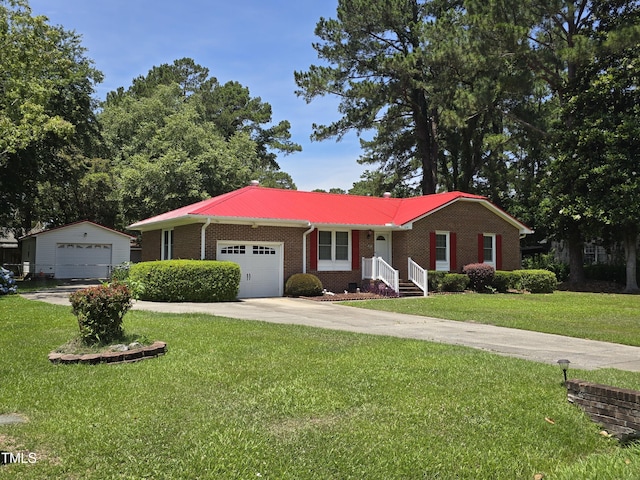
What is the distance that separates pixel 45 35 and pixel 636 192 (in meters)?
27.6

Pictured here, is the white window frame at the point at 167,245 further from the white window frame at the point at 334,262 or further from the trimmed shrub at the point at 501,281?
the trimmed shrub at the point at 501,281

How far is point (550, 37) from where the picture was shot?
1063 inches

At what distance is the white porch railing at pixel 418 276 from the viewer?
70.9 feet

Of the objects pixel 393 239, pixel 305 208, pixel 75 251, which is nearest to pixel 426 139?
pixel 393 239

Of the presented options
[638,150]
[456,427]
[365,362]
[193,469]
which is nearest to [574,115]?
[638,150]

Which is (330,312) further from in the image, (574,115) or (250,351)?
(574,115)

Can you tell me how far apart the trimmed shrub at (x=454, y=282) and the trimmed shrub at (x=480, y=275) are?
1.56ft

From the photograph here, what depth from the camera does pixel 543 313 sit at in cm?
1504

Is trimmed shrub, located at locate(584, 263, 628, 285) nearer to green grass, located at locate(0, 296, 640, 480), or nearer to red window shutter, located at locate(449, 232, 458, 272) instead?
red window shutter, located at locate(449, 232, 458, 272)

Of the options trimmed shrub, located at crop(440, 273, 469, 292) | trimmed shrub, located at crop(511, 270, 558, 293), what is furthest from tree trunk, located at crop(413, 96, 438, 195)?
trimmed shrub, located at crop(440, 273, 469, 292)

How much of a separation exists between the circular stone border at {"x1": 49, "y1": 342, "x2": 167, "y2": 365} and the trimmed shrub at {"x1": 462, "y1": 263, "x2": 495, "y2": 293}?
18.5 metres

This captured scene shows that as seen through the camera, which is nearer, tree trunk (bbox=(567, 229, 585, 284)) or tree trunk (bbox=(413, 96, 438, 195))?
tree trunk (bbox=(567, 229, 585, 284))

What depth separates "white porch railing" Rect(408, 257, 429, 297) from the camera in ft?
70.9

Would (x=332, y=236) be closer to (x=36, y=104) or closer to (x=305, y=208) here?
(x=305, y=208)
